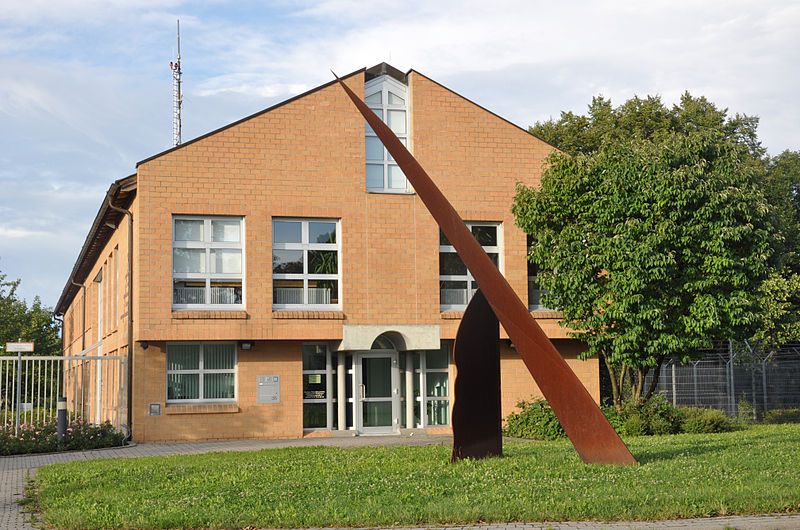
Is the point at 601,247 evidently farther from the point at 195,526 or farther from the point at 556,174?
the point at 195,526

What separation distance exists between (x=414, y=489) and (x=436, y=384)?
1284cm

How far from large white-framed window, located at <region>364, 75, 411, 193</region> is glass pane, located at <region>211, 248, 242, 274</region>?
11.9 ft

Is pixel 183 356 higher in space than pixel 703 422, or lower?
higher

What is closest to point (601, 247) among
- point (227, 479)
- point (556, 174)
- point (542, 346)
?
point (556, 174)

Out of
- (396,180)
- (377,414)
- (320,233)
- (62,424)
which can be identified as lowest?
(377,414)

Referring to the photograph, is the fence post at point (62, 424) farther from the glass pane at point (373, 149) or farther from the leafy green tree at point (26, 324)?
the leafy green tree at point (26, 324)

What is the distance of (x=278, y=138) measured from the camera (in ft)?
69.7

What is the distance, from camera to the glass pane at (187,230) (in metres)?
20.7

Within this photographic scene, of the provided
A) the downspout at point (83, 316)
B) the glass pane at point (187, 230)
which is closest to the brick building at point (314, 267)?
the glass pane at point (187, 230)

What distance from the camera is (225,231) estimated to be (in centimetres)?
2091

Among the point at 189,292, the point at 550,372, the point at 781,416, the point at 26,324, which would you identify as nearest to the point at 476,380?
the point at 550,372

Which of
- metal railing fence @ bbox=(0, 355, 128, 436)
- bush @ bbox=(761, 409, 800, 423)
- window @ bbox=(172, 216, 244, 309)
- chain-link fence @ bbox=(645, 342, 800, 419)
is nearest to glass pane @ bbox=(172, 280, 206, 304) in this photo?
window @ bbox=(172, 216, 244, 309)

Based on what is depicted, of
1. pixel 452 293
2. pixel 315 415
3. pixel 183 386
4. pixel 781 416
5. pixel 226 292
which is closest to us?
pixel 183 386

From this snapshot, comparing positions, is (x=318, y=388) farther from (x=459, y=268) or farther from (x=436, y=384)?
(x=459, y=268)
